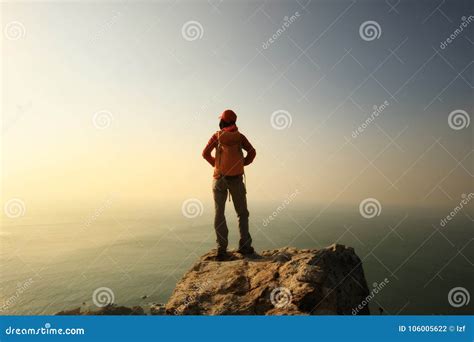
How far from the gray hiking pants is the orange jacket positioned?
205mm

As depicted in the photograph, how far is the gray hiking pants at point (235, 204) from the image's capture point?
8.34m

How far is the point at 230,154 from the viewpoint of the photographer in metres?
8.30

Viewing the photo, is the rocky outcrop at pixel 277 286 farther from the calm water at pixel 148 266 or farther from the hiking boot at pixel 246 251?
the calm water at pixel 148 266

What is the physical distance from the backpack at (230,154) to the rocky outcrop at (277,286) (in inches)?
91.2

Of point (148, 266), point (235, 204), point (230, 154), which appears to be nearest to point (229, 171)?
point (230, 154)

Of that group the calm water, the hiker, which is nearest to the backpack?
the hiker

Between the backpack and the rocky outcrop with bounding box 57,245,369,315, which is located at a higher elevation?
the backpack

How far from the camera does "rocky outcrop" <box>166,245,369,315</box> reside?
19.4 ft

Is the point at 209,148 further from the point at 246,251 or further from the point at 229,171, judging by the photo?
the point at 246,251

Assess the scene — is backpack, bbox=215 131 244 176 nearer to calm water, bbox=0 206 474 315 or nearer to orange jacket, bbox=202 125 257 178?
orange jacket, bbox=202 125 257 178

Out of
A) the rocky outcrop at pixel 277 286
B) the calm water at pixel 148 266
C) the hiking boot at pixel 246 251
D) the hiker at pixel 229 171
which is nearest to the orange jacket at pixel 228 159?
the hiker at pixel 229 171

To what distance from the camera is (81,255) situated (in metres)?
126

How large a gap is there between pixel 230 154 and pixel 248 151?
1.67 feet

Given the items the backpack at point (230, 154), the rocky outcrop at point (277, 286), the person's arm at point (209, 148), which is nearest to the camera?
the rocky outcrop at point (277, 286)
